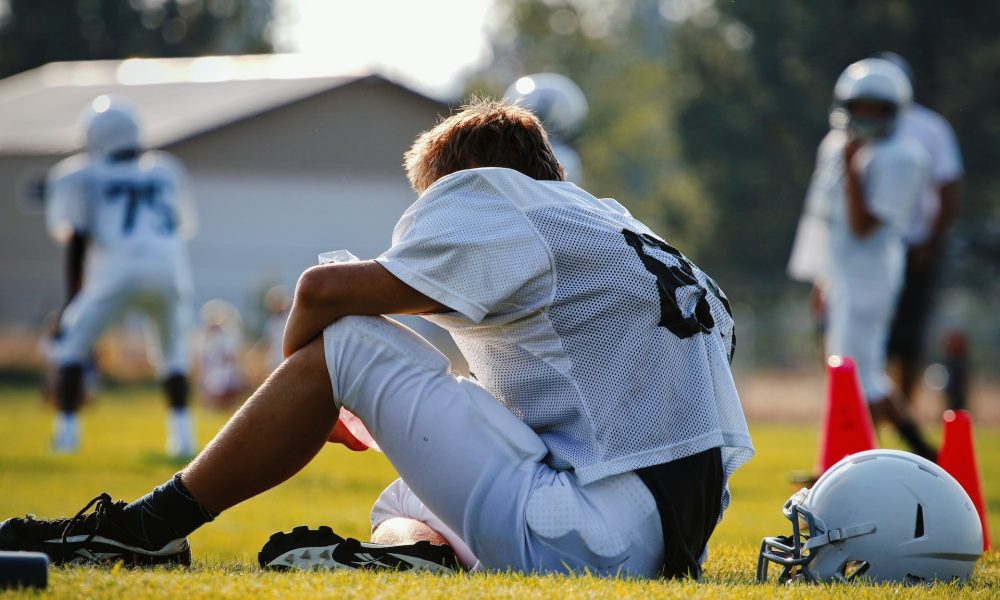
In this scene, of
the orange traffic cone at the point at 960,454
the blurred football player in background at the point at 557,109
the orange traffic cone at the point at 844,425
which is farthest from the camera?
the blurred football player in background at the point at 557,109

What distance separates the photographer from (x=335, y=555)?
11.8 ft

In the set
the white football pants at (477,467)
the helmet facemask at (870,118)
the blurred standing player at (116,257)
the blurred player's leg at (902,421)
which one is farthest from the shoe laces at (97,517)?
the blurred standing player at (116,257)

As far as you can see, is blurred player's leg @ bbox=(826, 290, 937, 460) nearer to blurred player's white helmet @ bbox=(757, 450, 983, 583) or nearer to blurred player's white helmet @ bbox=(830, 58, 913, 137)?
blurred player's white helmet @ bbox=(830, 58, 913, 137)

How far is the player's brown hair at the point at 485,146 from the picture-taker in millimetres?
3629

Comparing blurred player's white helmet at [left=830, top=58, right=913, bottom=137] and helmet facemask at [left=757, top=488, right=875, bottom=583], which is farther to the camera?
blurred player's white helmet at [left=830, top=58, right=913, bottom=137]

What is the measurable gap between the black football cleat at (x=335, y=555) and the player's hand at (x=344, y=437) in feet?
0.79

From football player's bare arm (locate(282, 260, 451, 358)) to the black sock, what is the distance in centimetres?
54

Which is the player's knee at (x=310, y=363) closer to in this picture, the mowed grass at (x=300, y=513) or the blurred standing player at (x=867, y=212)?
the mowed grass at (x=300, y=513)

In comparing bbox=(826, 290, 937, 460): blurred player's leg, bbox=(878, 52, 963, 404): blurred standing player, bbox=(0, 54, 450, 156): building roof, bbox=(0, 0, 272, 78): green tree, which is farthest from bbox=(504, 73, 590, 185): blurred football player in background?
bbox=(0, 0, 272, 78): green tree

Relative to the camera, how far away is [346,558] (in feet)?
11.8

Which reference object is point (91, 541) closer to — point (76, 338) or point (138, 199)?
point (76, 338)

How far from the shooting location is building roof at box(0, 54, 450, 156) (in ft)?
113

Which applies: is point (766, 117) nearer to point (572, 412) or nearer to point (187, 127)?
point (187, 127)

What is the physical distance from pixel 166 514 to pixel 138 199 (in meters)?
7.29
